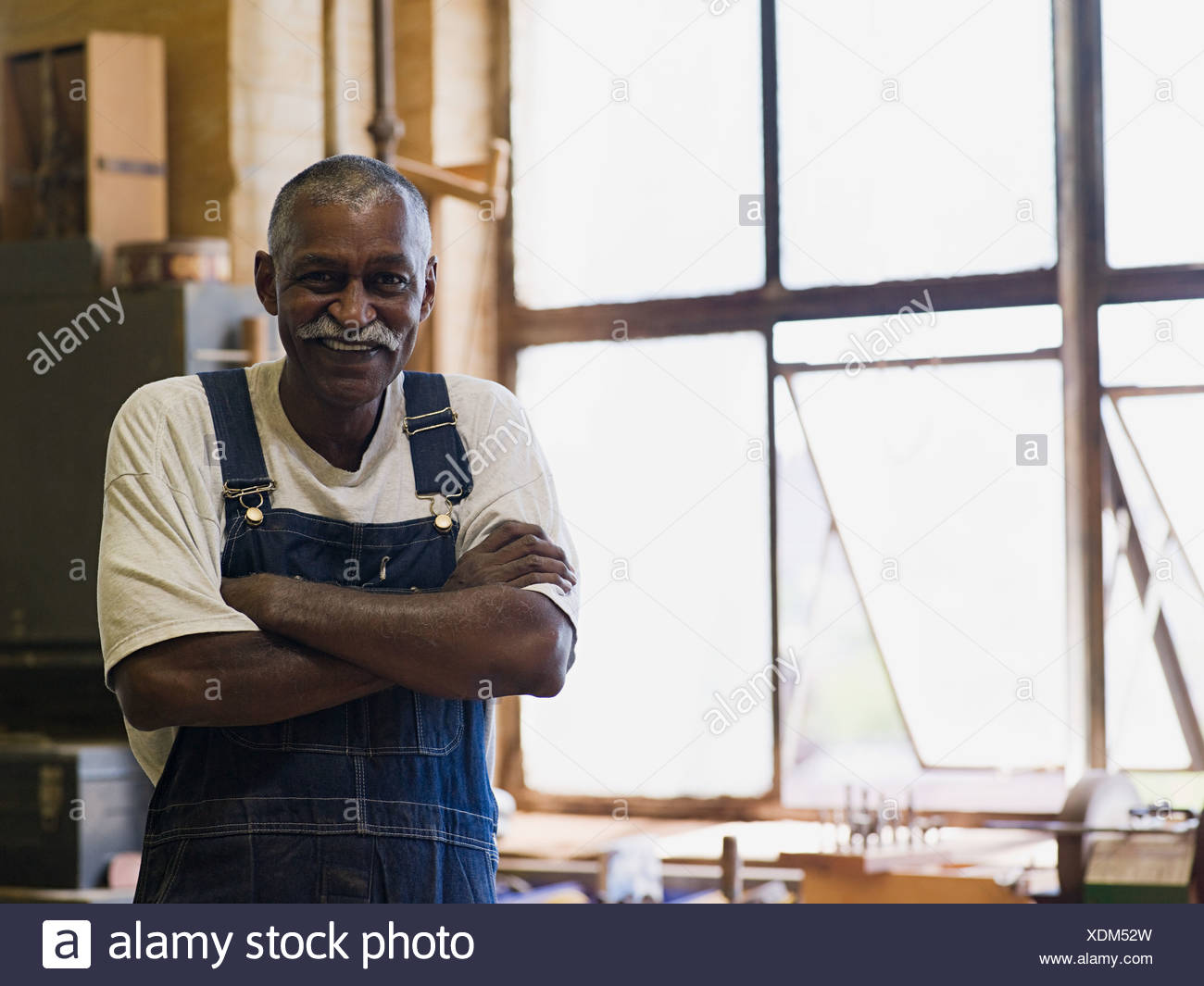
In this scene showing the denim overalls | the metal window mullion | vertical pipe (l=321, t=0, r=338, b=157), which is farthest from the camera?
the metal window mullion

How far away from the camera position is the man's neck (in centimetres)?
156

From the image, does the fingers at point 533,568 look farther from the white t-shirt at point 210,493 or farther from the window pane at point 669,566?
the window pane at point 669,566

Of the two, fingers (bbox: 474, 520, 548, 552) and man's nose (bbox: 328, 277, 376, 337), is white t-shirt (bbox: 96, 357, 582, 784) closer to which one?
fingers (bbox: 474, 520, 548, 552)

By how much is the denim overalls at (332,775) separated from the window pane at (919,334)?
11.1 ft

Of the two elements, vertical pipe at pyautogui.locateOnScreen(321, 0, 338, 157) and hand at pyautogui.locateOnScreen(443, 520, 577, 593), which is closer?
hand at pyautogui.locateOnScreen(443, 520, 577, 593)

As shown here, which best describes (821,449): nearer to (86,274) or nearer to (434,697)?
(86,274)

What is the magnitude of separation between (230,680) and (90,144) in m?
3.44

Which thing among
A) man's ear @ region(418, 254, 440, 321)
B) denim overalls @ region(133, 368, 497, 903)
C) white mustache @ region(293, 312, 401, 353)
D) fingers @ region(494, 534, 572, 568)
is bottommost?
denim overalls @ region(133, 368, 497, 903)

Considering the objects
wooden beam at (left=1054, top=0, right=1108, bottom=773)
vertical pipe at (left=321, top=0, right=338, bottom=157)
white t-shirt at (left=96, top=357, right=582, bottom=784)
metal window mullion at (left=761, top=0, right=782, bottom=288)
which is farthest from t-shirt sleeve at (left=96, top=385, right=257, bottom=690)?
metal window mullion at (left=761, top=0, right=782, bottom=288)

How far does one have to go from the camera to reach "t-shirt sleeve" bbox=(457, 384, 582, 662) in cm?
161

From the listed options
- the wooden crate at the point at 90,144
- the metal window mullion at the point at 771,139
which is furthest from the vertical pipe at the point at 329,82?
the metal window mullion at the point at 771,139

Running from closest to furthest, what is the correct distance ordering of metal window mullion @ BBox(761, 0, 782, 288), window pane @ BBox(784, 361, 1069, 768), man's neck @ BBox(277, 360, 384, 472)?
1. man's neck @ BBox(277, 360, 384, 472)
2. window pane @ BBox(784, 361, 1069, 768)
3. metal window mullion @ BBox(761, 0, 782, 288)

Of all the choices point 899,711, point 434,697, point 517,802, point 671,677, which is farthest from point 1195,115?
point 434,697

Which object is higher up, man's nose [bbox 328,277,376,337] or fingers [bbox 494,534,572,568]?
man's nose [bbox 328,277,376,337]
